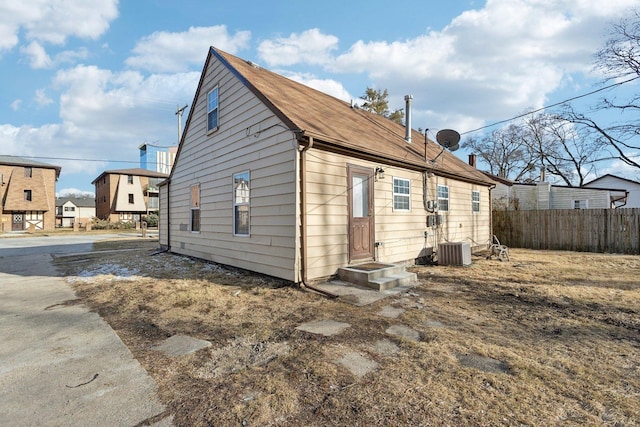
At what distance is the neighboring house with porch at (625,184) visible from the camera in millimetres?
28141

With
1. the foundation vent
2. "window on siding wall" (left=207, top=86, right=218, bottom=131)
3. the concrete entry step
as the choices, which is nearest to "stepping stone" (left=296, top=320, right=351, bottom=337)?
the concrete entry step

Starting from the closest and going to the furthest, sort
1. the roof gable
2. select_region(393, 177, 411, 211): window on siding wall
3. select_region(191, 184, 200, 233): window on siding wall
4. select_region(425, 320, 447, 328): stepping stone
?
select_region(425, 320, 447, 328): stepping stone < select_region(393, 177, 411, 211): window on siding wall < select_region(191, 184, 200, 233): window on siding wall < the roof gable

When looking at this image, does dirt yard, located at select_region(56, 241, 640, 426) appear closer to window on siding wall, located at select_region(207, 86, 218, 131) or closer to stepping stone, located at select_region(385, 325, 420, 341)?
stepping stone, located at select_region(385, 325, 420, 341)

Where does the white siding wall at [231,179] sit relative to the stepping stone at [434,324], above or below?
above

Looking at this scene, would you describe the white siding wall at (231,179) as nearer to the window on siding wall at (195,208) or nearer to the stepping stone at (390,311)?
the window on siding wall at (195,208)

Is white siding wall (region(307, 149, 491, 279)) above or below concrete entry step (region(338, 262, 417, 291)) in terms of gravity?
above

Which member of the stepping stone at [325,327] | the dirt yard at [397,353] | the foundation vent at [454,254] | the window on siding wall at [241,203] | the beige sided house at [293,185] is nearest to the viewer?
the dirt yard at [397,353]

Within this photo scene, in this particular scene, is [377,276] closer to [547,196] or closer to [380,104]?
[547,196]

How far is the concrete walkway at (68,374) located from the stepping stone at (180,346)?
0.99 feet

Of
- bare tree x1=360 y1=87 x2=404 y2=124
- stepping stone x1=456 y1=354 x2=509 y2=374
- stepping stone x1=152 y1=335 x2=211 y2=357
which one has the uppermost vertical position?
bare tree x1=360 y1=87 x2=404 y2=124

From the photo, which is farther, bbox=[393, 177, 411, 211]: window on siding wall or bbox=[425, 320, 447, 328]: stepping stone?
bbox=[393, 177, 411, 211]: window on siding wall

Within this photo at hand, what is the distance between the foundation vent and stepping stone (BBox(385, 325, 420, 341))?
5387 millimetres

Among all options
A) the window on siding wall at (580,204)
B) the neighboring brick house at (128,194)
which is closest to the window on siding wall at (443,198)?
the window on siding wall at (580,204)

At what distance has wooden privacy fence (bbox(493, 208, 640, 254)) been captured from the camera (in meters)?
11.6
